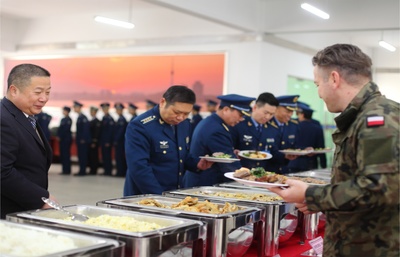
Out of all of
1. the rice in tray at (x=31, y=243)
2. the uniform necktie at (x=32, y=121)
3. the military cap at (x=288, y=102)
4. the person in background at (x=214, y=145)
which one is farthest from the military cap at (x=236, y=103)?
the rice in tray at (x=31, y=243)

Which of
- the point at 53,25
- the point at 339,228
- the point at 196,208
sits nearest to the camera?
the point at 339,228

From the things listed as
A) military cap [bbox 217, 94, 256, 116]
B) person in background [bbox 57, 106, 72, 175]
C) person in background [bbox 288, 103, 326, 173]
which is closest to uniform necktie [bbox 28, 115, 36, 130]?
military cap [bbox 217, 94, 256, 116]

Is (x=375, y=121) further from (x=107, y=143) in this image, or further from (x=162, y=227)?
(x=107, y=143)

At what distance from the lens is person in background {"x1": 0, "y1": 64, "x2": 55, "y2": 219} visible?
1.88m

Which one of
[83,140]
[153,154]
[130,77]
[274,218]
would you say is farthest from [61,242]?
[130,77]

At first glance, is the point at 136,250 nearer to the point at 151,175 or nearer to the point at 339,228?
the point at 339,228

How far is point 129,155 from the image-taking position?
2488mm

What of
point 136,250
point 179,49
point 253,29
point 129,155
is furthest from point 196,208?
point 179,49

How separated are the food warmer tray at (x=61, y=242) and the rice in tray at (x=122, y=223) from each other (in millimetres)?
163

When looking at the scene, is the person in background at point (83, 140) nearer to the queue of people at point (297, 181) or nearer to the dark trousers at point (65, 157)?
the dark trousers at point (65, 157)

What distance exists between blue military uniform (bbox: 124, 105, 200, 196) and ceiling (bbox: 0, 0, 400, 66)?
3601 millimetres

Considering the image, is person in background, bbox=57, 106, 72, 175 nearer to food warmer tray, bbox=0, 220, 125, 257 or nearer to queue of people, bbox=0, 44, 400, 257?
queue of people, bbox=0, 44, 400, 257

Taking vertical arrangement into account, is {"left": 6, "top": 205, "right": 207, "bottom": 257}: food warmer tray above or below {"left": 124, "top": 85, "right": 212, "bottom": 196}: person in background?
below

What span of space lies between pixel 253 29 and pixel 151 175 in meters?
5.52
